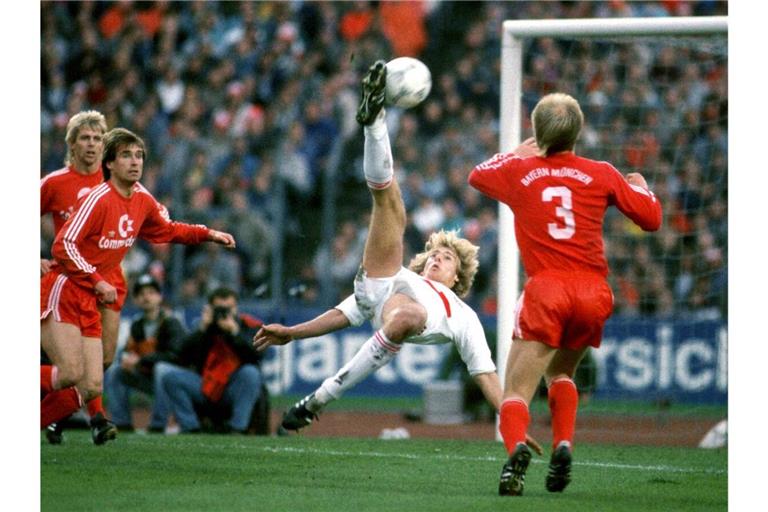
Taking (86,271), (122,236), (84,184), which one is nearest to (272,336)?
(86,271)

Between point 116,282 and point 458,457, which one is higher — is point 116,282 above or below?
above

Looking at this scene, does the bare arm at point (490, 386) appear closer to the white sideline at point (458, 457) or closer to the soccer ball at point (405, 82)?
the white sideline at point (458, 457)

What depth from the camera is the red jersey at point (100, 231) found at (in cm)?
864

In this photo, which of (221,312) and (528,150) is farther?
(221,312)

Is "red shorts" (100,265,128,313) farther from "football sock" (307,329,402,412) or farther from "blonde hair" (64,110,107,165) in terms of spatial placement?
"football sock" (307,329,402,412)

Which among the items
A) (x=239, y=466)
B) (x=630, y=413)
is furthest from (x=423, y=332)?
(x=630, y=413)

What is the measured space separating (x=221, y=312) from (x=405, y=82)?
524 centimetres

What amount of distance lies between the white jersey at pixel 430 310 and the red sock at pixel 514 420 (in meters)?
1.07

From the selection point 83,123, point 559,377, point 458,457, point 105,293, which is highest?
point 83,123

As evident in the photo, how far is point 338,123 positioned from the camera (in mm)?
17766

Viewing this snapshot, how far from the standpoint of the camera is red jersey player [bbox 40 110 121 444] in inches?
364

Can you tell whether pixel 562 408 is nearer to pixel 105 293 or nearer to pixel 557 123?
pixel 557 123

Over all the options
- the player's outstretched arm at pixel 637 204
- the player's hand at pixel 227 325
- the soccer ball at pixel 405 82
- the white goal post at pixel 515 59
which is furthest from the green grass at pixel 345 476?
the soccer ball at pixel 405 82
